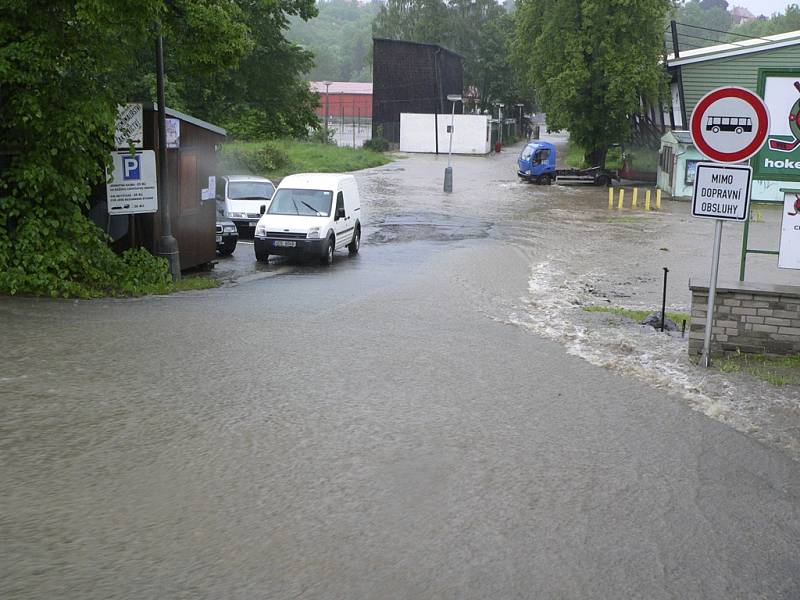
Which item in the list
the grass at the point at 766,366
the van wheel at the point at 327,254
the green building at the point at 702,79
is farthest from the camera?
the green building at the point at 702,79

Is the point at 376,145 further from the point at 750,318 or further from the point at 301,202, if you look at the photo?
the point at 750,318

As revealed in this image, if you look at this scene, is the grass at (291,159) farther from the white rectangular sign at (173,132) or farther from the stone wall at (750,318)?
the stone wall at (750,318)

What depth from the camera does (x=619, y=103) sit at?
5144cm

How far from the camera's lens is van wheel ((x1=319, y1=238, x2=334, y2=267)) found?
20.8m

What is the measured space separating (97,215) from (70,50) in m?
3.59

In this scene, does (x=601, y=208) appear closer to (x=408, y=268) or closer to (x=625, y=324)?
(x=408, y=268)

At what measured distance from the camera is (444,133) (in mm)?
81250

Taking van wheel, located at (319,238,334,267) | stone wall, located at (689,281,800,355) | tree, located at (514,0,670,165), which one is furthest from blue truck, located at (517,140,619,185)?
stone wall, located at (689,281,800,355)

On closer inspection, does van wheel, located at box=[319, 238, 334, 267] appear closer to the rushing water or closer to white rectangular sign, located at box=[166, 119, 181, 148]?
white rectangular sign, located at box=[166, 119, 181, 148]

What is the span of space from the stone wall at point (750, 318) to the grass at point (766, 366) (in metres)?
0.09

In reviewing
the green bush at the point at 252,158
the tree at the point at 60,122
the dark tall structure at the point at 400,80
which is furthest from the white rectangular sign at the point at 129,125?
the dark tall structure at the point at 400,80

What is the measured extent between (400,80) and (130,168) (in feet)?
237

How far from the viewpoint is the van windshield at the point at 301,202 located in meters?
21.4

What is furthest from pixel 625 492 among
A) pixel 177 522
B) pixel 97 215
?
pixel 97 215
